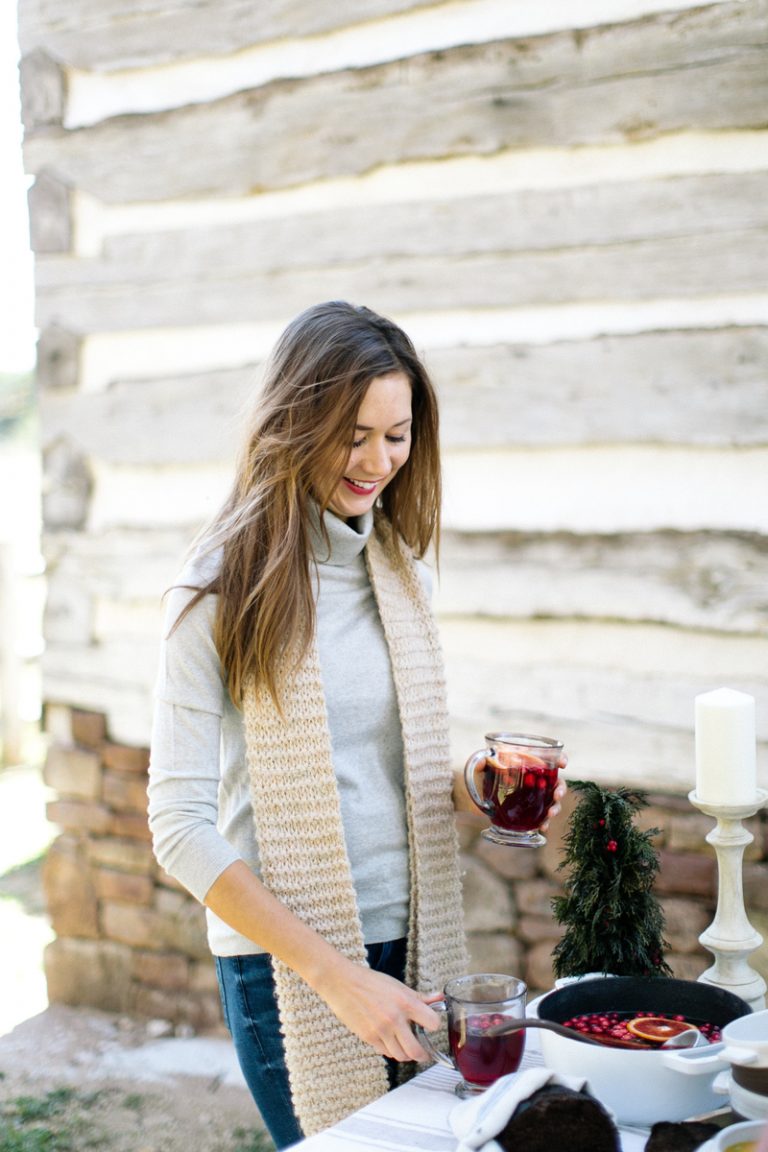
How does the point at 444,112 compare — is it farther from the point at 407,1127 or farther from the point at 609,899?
the point at 407,1127

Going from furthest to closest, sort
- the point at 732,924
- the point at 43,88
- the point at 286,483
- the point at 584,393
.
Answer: the point at 43,88 → the point at 584,393 → the point at 286,483 → the point at 732,924

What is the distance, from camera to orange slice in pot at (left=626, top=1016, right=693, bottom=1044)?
1.23 m

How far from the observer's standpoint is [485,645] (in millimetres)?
2996

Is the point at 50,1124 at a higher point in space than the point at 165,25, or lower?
lower

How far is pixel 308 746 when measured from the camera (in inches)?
64.2

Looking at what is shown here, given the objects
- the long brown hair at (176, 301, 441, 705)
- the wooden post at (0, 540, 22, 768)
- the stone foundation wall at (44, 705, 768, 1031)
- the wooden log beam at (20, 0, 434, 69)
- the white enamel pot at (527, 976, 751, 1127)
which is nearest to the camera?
the white enamel pot at (527, 976, 751, 1127)

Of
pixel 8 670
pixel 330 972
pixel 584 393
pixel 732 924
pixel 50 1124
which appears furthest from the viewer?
pixel 8 670

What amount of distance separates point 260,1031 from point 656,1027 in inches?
24.7

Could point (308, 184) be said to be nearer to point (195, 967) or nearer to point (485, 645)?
point (485, 645)

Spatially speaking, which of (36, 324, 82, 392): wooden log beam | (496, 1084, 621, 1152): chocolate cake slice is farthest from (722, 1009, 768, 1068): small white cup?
(36, 324, 82, 392): wooden log beam

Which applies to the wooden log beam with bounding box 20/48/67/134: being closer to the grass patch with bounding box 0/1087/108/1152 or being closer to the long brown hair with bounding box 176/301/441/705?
the long brown hair with bounding box 176/301/441/705

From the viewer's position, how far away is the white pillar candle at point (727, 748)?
150cm

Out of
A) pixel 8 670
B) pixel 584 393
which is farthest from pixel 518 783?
pixel 8 670

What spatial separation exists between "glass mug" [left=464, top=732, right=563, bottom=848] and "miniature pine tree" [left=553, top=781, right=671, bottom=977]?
64 millimetres
